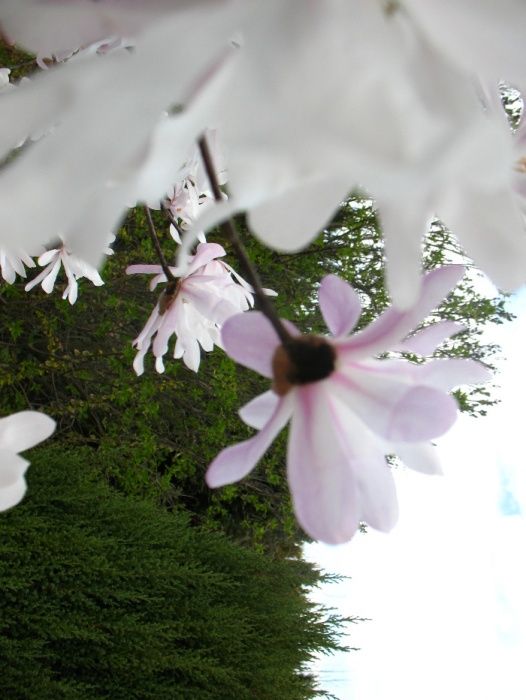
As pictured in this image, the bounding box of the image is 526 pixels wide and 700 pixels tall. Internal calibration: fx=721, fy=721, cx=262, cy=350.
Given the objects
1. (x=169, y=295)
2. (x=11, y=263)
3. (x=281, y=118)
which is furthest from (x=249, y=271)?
(x=11, y=263)

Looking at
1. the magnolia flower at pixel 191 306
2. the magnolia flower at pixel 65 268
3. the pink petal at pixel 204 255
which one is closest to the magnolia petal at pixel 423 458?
the magnolia flower at pixel 191 306

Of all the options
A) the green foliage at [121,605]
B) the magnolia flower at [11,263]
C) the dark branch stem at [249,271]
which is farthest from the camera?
the green foliage at [121,605]

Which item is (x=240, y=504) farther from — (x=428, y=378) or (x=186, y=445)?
(x=428, y=378)

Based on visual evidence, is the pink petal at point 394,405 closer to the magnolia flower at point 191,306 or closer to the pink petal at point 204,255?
the magnolia flower at point 191,306

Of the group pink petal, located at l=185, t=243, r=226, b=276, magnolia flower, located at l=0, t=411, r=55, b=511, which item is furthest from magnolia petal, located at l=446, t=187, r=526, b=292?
pink petal, located at l=185, t=243, r=226, b=276

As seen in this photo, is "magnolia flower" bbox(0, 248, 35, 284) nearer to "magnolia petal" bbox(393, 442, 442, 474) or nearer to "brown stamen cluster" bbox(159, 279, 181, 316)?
"brown stamen cluster" bbox(159, 279, 181, 316)

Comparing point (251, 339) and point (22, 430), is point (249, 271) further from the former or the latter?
point (22, 430)
